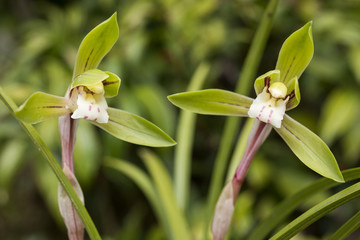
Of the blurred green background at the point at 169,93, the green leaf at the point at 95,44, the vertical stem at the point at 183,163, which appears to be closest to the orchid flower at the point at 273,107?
the green leaf at the point at 95,44

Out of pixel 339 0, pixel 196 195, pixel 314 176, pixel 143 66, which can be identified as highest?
pixel 339 0

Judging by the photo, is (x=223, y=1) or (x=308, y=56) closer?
(x=308, y=56)

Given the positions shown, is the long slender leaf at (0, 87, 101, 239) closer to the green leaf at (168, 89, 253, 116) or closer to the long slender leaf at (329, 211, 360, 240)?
the green leaf at (168, 89, 253, 116)

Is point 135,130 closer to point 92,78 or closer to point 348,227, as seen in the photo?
point 92,78

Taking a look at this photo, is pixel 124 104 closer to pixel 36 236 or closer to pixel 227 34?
pixel 227 34

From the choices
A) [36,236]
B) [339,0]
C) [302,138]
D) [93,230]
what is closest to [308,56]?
[302,138]

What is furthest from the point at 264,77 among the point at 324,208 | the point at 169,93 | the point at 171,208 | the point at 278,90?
the point at 169,93

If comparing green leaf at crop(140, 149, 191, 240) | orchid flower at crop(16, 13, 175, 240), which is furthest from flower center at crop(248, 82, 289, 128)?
green leaf at crop(140, 149, 191, 240)
